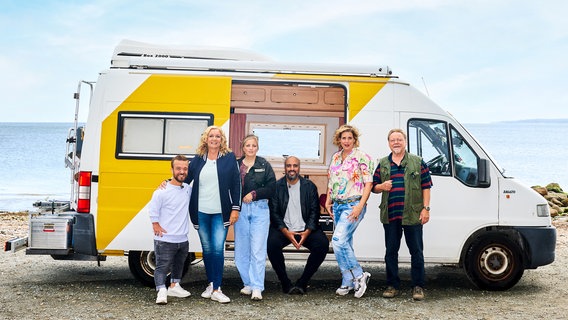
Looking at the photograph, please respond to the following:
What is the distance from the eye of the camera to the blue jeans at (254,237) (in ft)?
21.4

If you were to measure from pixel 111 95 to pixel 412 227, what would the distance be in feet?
11.2

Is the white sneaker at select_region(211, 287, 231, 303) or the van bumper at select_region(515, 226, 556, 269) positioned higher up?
the van bumper at select_region(515, 226, 556, 269)

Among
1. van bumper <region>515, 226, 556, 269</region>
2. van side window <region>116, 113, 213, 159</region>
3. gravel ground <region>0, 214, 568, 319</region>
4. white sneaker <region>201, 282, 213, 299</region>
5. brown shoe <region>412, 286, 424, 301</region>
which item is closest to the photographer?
gravel ground <region>0, 214, 568, 319</region>

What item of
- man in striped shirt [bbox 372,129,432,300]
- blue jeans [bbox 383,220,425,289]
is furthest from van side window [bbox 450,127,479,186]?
blue jeans [bbox 383,220,425,289]

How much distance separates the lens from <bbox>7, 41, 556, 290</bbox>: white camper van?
22.2ft

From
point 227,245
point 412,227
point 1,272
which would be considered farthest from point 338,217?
point 1,272

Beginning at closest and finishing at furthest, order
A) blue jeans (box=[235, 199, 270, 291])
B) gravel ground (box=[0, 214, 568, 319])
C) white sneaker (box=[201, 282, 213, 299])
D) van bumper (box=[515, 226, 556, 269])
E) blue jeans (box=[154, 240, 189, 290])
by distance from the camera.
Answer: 1. gravel ground (box=[0, 214, 568, 319])
2. blue jeans (box=[154, 240, 189, 290])
3. blue jeans (box=[235, 199, 270, 291])
4. white sneaker (box=[201, 282, 213, 299])
5. van bumper (box=[515, 226, 556, 269])

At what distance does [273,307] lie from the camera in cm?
633

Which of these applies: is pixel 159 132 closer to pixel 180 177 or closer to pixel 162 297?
pixel 180 177

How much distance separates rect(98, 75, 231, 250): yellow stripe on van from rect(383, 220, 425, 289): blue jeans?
2.08 m

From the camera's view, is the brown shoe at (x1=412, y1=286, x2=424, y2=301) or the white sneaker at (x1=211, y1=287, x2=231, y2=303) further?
the brown shoe at (x1=412, y1=286, x2=424, y2=301)

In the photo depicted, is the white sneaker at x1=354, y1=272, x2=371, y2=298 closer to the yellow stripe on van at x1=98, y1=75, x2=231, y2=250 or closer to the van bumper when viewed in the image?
the van bumper

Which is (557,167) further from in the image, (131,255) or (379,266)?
(131,255)

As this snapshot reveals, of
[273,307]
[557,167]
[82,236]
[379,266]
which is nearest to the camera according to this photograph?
[273,307]
